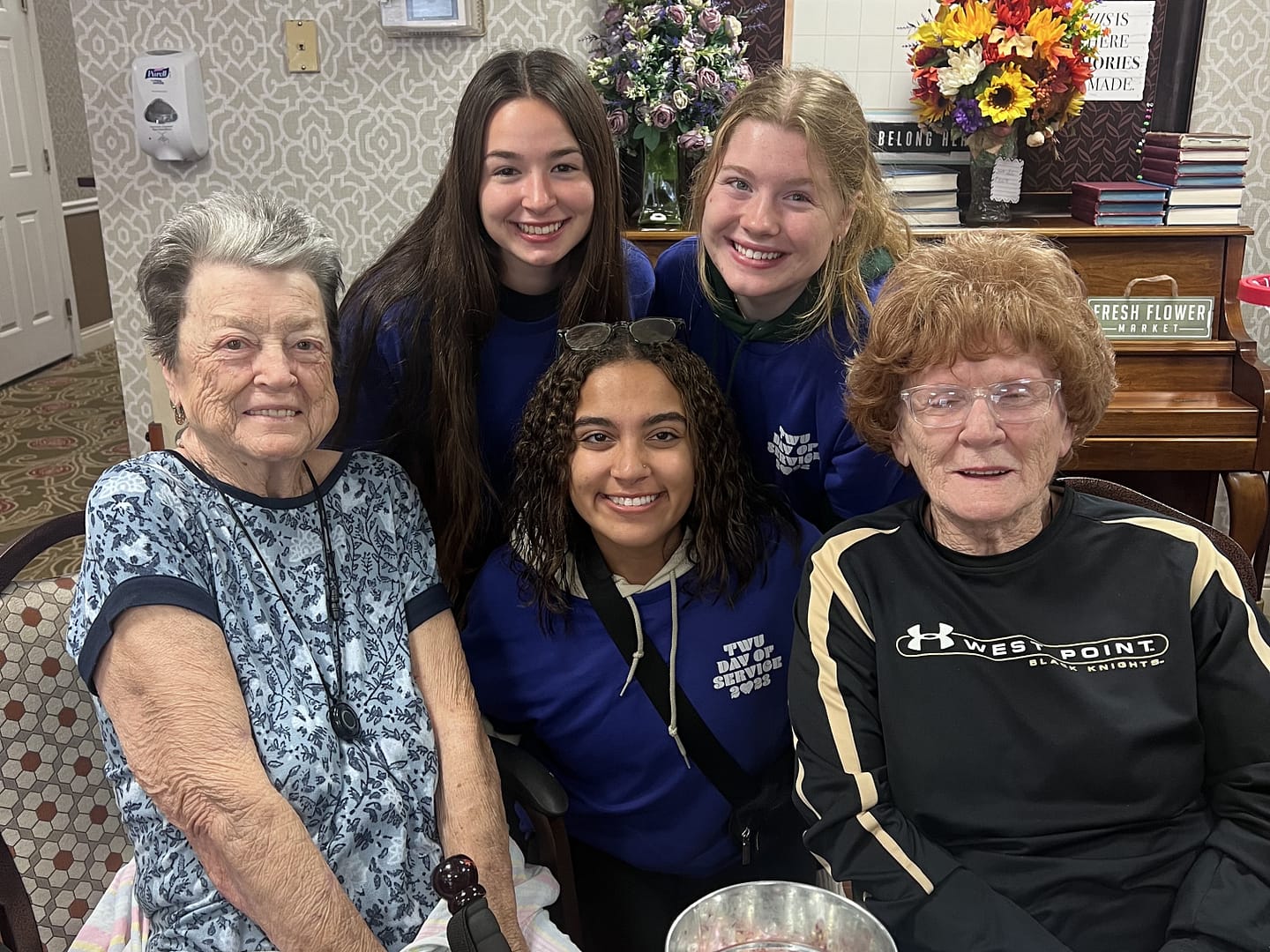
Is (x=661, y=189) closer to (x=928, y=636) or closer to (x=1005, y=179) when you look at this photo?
(x=1005, y=179)

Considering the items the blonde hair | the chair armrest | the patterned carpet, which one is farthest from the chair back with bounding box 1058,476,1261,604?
the patterned carpet

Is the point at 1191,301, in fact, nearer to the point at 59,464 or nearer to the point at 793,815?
the point at 793,815

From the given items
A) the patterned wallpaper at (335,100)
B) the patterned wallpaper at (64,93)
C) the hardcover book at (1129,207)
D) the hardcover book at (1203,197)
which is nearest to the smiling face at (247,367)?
the patterned wallpaper at (335,100)

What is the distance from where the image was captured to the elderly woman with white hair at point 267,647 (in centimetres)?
130

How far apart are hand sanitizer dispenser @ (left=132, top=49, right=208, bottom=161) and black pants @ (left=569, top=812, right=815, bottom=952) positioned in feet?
8.62

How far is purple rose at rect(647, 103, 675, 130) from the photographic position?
8.74 ft

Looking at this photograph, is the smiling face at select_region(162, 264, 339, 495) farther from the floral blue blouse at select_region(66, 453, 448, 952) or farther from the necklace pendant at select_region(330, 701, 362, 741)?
the necklace pendant at select_region(330, 701, 362, 741)

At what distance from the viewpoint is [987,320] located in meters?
1.32

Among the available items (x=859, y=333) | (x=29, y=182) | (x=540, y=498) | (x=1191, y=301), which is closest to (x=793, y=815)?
(x=540, y=498)

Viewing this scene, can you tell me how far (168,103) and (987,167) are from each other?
2.50m

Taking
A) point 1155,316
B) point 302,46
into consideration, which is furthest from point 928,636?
point 302,46

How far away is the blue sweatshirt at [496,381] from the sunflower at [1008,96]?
1.49m

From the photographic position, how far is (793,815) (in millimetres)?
1782

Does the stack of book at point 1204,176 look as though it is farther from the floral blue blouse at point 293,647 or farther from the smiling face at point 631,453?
the floral blue blouse at point 293,647
